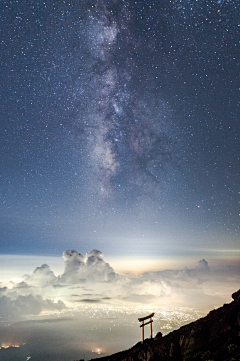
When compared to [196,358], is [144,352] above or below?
below

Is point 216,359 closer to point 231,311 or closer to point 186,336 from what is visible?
point 186,336

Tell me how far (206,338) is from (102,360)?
68.4ft

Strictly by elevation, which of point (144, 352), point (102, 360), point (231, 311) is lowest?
point (102, 360)

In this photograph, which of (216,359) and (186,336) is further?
(186,336)

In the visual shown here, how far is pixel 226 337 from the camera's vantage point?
18234mm

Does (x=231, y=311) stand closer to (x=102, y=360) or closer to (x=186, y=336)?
(x=186, y=336)

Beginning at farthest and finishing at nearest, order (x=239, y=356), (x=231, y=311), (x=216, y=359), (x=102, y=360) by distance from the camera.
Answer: (x=102, y=360), (x=231, y=311), (x=216, y=359), (x=239, y=356)

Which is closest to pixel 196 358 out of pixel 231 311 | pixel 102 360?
pixel 231 311

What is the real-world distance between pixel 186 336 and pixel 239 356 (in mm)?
9566

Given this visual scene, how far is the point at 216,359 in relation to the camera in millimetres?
15773

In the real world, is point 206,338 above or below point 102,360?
above

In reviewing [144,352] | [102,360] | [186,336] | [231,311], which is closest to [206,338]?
[186,336]

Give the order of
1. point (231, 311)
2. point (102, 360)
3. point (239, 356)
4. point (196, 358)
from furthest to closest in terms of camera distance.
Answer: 1. point (102, 360)
2. point (231, 311)
3. point (196, 358)
4. point (239, 356)

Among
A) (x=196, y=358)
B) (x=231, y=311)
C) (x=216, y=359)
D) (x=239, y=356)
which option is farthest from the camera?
(x=231, y=311)
